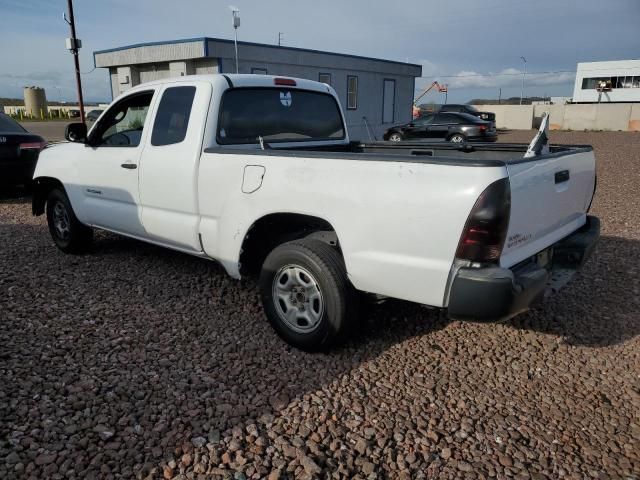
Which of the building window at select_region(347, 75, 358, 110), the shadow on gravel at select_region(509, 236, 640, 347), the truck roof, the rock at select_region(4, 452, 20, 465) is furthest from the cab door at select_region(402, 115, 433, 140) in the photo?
the rock at select_region(4, 452, 20, 465)

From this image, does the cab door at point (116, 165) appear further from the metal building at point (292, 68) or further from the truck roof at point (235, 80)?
the metal building at point (292, 68)

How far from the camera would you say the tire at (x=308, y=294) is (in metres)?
3.18

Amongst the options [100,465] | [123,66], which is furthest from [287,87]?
[123,66]

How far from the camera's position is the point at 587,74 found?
197ft

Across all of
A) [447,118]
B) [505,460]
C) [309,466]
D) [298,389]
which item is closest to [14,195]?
[298,389]

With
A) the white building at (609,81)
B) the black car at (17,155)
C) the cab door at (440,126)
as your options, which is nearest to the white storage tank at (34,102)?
the cab door at (440,126)

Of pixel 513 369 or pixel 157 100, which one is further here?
pixel 157 100

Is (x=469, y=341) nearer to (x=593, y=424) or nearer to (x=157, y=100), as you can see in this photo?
(x=593, y=424)

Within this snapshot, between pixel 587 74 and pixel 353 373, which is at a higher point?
pixel 587 74

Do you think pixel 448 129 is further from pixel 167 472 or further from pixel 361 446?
pixel 167 472

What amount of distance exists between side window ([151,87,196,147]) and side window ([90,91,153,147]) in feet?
0.87

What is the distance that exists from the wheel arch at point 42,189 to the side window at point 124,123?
1024 millimetres

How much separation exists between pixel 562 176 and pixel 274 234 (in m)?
1.99

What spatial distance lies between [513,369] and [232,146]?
2.57 m
